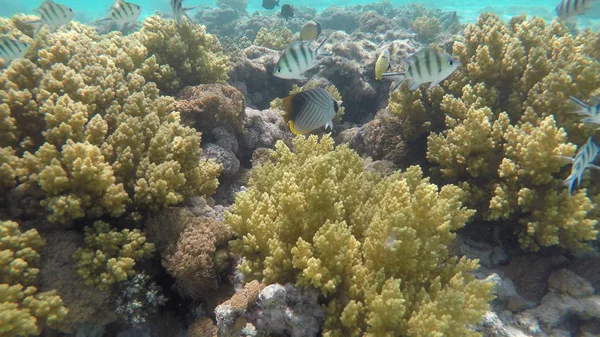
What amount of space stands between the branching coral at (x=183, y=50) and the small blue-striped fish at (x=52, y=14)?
1037 mm

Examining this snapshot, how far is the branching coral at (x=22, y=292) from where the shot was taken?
2.08 metres

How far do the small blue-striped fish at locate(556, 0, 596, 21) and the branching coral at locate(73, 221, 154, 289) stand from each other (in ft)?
24.4

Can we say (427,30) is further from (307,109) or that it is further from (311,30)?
(307,109)

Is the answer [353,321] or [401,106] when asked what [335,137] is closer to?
[401,106]

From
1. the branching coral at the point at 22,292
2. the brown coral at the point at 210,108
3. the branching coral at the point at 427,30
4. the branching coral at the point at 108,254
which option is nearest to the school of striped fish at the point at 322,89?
the brown coral at the point at 210,108

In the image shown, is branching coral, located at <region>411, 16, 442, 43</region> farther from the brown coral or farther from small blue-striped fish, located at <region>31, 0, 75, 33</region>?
small blue-striped fish, located at <region>31, 0, 75, 33</region>

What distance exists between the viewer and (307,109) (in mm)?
3080

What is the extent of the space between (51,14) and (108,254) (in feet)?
14.1

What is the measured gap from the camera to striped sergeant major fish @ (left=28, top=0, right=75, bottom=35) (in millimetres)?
4617

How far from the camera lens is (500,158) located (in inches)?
146

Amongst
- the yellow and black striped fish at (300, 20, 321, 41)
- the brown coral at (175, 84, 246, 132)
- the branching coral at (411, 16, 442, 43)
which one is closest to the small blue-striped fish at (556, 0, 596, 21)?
the yellow and black striped fish at (300, 20, 321, 41)

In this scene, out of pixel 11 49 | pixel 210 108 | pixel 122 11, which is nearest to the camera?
pixel 11 49

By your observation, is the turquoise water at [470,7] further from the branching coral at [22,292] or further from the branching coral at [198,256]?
the branching coral at [22,292]

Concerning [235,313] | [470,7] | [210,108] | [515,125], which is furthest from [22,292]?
[470,7]
